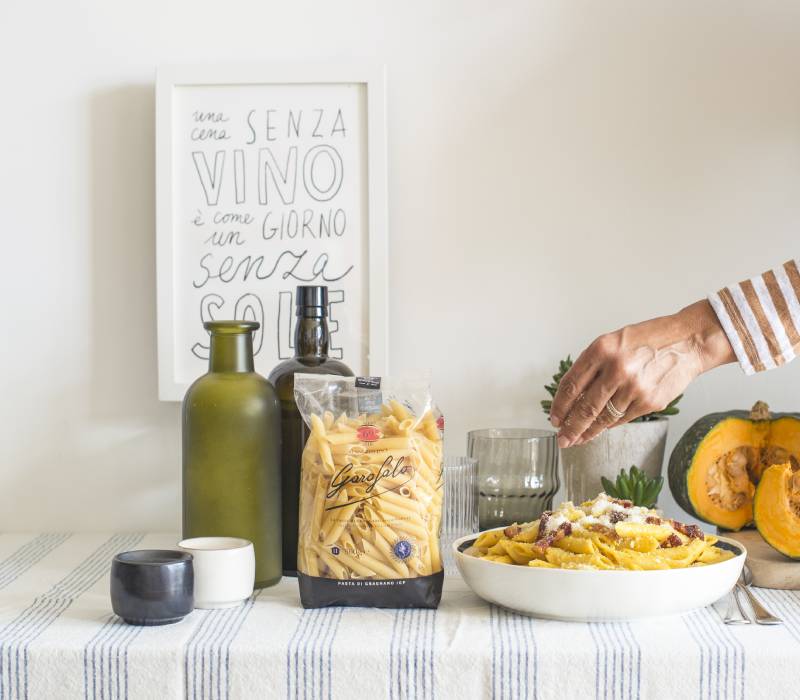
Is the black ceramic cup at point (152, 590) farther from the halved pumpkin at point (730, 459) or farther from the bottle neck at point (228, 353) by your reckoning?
the halved pumpkin at point (730, 459)

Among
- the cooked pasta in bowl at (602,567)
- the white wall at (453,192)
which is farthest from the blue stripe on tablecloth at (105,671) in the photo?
the white wall at (453,192)

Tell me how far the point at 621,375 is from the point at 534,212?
1.38ft

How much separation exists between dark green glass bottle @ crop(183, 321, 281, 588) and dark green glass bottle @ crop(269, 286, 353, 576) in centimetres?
5

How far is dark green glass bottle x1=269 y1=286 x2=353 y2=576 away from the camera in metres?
1.09

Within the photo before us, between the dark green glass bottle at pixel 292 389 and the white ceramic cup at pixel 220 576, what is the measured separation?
150 mm

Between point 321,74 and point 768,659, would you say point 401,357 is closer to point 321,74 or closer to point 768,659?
point 321,74

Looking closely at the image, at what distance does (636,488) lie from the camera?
1128mm

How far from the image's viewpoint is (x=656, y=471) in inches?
47.5

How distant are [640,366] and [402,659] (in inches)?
14.9

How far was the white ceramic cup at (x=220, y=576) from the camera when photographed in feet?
3.02

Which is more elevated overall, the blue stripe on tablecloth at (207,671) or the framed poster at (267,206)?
the framed poster at (267,206)

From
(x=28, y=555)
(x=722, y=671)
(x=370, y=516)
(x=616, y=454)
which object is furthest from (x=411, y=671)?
(x=28, y=555)

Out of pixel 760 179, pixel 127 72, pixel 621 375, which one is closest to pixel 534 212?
pixel 760 179

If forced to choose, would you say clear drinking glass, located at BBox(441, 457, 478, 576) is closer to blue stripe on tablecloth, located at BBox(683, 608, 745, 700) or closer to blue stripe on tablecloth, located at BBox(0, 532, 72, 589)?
blue stripe on tablecloth, located at BBox(683, 608, 745, 700)
